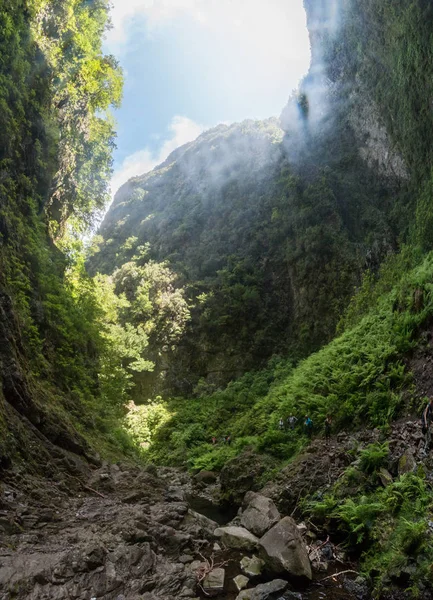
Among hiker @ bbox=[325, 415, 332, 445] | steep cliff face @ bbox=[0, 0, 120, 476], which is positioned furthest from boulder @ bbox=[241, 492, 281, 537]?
steep cliff face @ bbox=[0, 0, 120, 476]

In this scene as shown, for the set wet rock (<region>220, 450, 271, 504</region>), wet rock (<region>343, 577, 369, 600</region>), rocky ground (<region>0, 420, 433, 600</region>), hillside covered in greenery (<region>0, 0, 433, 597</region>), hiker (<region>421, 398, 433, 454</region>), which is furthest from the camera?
wet rock (<region>220, 450, 271, 504</region>)

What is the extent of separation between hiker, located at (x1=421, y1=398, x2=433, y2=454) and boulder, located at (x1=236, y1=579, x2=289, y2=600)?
15.3 ft

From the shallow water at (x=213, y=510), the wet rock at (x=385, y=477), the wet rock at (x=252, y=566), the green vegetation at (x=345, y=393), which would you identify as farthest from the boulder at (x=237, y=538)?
the green vegetation at (x=345, y=393)

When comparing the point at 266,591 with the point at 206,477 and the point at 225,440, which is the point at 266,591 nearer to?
the point at 206,477

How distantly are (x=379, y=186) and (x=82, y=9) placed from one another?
21.2 meters

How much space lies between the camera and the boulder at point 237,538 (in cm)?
968

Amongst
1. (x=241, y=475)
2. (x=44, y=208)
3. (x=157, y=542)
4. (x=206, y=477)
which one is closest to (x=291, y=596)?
(x=157, y=542)

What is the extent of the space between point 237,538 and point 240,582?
68.5 inches

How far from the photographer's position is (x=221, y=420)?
83.2 ft

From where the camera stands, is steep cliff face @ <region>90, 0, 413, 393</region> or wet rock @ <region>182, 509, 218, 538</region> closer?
wet rock @ <region>182, 509, 218, 538</region>

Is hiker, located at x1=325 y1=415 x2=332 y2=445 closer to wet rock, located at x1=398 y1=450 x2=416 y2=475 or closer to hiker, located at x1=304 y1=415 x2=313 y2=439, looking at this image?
hiker, located at x1=304 y1=415 x2=313 y2=439

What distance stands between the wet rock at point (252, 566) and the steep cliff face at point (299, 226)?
20.7 meters

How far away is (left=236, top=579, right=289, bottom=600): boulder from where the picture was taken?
24.3 feet

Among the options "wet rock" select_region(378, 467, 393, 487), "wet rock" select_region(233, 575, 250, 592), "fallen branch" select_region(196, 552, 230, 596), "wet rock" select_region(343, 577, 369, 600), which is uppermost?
"wet rock" select_region(378, 467, 393, 487)
